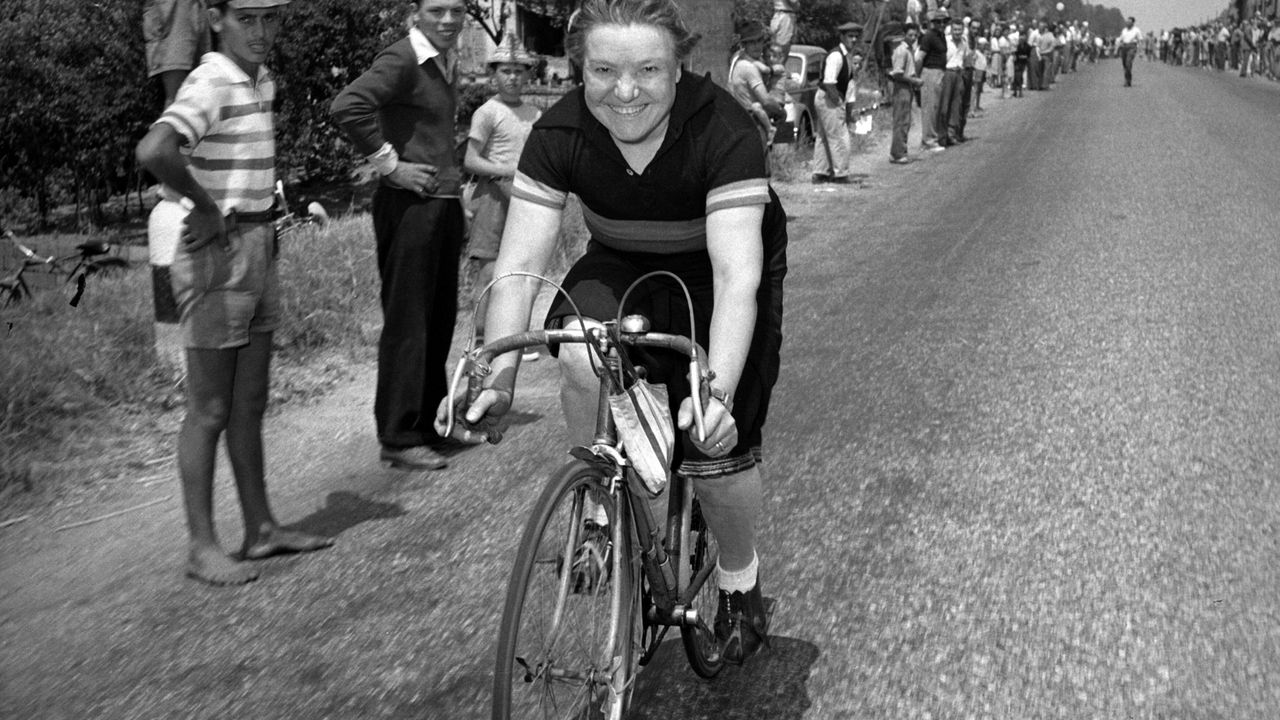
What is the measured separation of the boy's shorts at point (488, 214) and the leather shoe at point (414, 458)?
54.8 inches

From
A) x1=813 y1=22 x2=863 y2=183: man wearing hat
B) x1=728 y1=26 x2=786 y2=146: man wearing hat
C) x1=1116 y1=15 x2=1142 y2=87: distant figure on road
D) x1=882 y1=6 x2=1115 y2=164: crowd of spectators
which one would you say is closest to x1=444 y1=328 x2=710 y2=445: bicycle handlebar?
x1=728 y1=26 x2=786 y2=146: man wearing hat

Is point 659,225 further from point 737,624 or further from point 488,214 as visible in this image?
point 488,214

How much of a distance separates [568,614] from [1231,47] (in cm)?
5710

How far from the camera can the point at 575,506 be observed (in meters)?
2.76

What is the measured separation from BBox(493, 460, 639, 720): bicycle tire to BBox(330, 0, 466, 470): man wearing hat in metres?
3.06

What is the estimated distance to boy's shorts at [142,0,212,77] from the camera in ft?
14.8

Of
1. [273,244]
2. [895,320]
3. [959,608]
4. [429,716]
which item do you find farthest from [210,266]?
[895,320]

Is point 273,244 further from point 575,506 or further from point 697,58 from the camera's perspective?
point 697,58

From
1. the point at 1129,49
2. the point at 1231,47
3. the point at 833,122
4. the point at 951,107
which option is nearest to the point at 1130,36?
the point at 1129,49

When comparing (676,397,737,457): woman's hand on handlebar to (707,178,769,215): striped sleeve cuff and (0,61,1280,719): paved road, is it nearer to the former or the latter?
(707,178,769,215): striped sleeve cuff

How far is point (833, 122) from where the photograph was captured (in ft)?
51.8

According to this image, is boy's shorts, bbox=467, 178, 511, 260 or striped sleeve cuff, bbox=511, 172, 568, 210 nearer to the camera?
striped sleeve cuff, bbox=511, 172, 568, 210

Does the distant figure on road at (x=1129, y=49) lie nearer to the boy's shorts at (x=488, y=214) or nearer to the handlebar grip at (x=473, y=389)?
the boy's shorts at (x=488, y=214)

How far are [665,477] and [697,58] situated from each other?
12.6 metres
